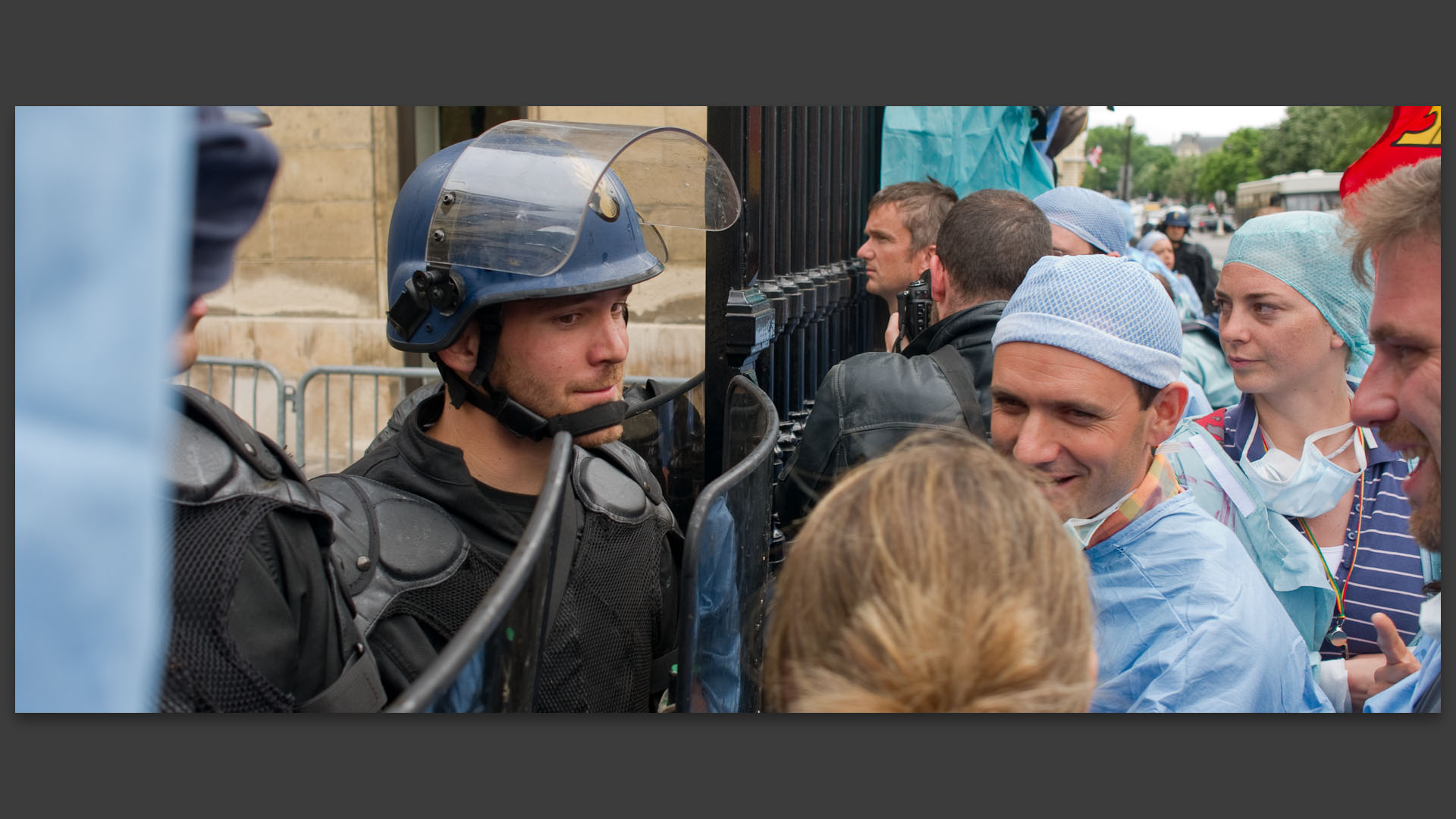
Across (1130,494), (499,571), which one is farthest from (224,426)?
(1130,494)

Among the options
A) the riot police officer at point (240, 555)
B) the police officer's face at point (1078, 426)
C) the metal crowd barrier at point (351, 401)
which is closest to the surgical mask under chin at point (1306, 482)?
the police officer's face at point (1078, 426)

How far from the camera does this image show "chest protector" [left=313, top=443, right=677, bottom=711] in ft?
6.09

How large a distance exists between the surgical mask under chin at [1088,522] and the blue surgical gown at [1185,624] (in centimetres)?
2

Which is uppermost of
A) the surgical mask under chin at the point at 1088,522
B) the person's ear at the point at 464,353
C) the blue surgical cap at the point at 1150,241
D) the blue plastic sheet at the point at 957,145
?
the blue plastic sheet at the point at 957,145

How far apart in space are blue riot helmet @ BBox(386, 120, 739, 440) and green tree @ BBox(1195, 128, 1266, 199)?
261cm

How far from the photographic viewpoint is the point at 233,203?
1584 millimetres

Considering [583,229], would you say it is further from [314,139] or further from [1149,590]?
[314,139]

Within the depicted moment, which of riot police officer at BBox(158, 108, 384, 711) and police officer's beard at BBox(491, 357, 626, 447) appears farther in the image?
police officer's beard at BBox(491, 357, 626, 447)

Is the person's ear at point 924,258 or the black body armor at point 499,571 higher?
the person's ear at point 924,258

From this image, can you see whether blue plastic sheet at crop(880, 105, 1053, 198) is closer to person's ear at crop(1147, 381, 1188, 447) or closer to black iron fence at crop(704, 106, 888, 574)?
black iron fence at crop(704, 106, 888, 574)

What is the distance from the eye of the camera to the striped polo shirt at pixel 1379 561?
2326 millimetres

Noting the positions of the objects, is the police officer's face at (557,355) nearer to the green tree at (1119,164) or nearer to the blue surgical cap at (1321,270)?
the blue surgical cap at (1321,270)

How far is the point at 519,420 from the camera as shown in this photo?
7.07 feet

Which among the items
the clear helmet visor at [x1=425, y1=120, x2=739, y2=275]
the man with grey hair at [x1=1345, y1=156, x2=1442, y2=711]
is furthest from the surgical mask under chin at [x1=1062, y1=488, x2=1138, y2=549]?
the clear helmet visor at [x1=425, y1=120, x2=739, y2=275]
